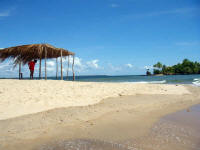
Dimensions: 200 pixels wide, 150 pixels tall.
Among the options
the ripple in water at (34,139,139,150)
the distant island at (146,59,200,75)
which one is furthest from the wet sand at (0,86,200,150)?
the distant island at (146,59,200,75)

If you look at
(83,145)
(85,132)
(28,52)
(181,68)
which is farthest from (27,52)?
(181,68)

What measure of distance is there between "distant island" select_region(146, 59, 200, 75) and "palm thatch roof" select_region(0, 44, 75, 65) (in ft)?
238

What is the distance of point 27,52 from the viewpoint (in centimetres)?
1220

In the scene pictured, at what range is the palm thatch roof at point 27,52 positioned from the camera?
11258mm

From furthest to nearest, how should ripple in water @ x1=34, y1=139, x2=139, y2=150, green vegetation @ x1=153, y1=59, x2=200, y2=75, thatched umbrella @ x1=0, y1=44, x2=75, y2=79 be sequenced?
1. green vegetation @ x1=153, y1=59, x2=200, y2=75
2. thatched umbrella @ x1=0, y1=44, x2=75, y2=79
3. ripple in water @ x1=34, y1=139, x2=139, y2=150

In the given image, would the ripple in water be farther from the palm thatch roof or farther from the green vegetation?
the green vegetation

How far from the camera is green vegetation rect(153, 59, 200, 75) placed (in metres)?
74.4

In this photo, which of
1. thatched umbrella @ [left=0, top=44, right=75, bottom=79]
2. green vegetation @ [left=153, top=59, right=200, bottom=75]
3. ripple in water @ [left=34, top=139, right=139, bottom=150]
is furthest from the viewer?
green vegetation @ [left=153, top=59, right=200, bottom=75]

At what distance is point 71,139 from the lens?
2471mm

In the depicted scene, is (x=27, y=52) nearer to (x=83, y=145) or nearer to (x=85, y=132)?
(x=85, y=132)

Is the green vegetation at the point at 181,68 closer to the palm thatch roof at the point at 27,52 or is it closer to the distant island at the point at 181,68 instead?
the distant island at the point at 181,68

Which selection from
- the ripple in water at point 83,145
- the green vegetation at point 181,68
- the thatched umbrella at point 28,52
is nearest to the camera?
the ripple in water at point 83,145

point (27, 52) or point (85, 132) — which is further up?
point (27, 52)

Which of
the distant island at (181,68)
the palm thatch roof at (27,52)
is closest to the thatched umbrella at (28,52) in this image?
the palm thatch roof at (27,52)
